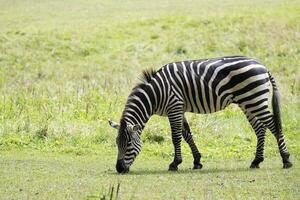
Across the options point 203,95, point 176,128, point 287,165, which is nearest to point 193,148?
point 176,128

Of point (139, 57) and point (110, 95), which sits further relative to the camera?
point (139, 57)

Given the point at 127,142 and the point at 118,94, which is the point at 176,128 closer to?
the point at 127,142

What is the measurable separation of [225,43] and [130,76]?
925cm

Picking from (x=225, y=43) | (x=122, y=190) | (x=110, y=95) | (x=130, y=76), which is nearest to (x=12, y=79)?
(x=130, y=76)

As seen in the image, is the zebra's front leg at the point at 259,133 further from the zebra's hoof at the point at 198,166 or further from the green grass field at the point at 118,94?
the zebra's hoof at the point at 198,166

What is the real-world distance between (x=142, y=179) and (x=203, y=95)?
3.24m

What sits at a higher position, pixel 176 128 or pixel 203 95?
pixel 203 95

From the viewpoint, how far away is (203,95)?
14.8m

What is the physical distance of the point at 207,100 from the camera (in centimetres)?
1487

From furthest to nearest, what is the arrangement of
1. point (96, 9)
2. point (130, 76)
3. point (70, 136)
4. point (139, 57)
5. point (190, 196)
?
point (96, 9), point (139, 57), point (130, 76), point (70, 136), point (190, 196)

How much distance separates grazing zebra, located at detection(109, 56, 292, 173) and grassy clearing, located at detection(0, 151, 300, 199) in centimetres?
88

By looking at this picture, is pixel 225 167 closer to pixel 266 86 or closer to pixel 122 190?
pixel 266 86

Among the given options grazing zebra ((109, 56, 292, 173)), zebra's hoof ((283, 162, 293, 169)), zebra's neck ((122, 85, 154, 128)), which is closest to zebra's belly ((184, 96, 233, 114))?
grazing zebra ((109, 56, 292, 173))

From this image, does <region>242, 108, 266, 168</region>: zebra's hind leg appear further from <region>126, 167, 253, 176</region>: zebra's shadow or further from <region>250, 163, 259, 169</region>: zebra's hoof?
<region>126, 167, 253, 176</region>: zebra's shadow
